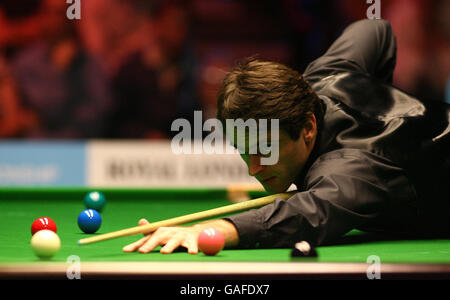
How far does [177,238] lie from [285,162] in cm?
Answer: 59

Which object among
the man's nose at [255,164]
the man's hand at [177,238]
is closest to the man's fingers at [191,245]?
the man's hand at [177,238]

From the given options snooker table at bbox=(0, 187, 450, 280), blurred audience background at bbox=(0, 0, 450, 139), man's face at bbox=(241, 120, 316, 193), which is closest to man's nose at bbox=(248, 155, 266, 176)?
man's face at bbox=(241, 120, 316, 193)

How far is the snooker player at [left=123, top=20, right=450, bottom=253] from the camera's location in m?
2.59

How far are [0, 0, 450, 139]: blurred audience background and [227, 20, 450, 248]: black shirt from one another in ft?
18.9

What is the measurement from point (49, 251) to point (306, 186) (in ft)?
3.45

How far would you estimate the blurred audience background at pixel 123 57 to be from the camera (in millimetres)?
9031

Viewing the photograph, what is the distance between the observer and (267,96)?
8.87ft

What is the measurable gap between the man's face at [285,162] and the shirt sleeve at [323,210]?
0.13m

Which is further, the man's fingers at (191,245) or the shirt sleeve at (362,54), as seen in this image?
the shirt sleeve at (362,54)

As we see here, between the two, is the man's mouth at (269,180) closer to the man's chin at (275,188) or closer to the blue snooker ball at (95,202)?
the man's chin at (275,188)

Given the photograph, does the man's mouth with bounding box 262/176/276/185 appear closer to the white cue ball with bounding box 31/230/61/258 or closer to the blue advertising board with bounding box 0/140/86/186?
the white cue ball with bounding box 31/230/61/258

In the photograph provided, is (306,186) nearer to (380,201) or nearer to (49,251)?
(380,201)
